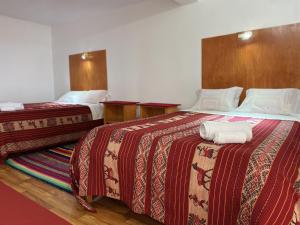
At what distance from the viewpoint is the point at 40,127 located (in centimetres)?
321

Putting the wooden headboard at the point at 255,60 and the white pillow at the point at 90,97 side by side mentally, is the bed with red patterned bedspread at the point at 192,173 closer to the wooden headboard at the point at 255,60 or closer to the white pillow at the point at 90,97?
the wooden headboard at the point at 255,60

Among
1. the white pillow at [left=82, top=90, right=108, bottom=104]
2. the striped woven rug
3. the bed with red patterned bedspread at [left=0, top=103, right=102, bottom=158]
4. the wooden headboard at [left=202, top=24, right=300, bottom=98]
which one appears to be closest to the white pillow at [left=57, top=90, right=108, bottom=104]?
the white pillow at [left=82, top=90, right=108, bottom=104]

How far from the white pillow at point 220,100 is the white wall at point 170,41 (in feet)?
1.43

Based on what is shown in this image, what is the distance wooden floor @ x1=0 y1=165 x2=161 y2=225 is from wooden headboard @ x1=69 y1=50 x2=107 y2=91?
2478 mm

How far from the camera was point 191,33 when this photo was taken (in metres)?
3.22

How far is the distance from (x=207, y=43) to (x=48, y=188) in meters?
2.60

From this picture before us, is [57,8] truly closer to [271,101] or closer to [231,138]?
[271,101]

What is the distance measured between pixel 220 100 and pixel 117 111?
6.15 feet

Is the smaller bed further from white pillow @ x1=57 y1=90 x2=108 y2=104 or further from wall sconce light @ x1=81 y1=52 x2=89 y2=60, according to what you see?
wall sconce light @ x1=81 y1=52 x2=89 y2=60

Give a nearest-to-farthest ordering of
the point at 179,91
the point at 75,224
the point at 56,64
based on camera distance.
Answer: the point at 75,224, the point at 179,91, the point at 56,64

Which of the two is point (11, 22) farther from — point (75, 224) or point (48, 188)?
point (75, 224)

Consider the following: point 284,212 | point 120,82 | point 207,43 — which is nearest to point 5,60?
point 120,82

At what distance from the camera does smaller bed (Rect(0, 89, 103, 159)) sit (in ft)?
9.59

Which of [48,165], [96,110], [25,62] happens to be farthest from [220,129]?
[25,62]
